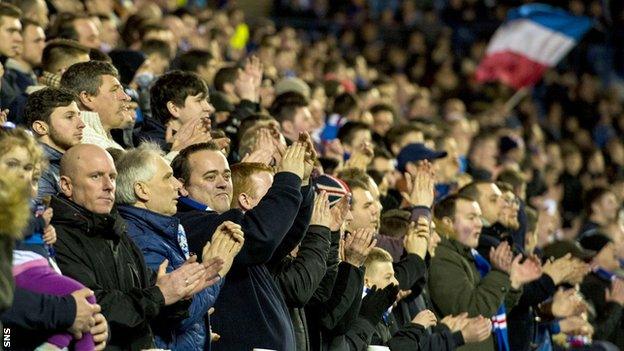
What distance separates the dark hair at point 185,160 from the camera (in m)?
6.77

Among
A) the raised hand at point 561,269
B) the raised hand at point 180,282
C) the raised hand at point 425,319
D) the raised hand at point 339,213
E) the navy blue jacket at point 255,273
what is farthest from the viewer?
the raised hand at point 561,269

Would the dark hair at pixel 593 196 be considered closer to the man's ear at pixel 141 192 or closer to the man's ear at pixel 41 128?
the man's ear at pixel 41 128

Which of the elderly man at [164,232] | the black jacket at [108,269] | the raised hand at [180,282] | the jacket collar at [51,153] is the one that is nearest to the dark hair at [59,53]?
the jacket collar at [51,153]

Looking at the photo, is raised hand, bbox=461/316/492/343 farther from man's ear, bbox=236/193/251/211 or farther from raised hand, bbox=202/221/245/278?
→ raised hand, bbox=202/221/245/278

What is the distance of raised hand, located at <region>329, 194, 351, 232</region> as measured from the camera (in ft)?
23.1

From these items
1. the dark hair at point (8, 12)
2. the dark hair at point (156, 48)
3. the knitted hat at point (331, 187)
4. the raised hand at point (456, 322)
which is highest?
the dark hair at point (8, 12)

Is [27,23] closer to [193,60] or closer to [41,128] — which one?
[193,60]

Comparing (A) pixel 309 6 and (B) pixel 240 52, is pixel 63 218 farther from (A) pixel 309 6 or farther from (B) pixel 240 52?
(A) pixel 309 6

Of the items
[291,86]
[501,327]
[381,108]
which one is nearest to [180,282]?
[501,327]

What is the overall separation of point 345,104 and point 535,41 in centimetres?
713

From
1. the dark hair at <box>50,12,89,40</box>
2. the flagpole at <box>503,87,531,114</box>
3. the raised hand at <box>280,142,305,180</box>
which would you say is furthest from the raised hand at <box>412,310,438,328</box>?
the flagpole at <box>503,87,531,114</box>

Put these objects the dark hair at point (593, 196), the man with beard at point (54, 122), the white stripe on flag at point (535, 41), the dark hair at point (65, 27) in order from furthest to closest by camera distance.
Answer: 1. the white stripe on flag at point (535, 41)
2. the dark hair at point (593, 196)
3. the dark hair at point (65, 27)
4. the man with beard at point (54, 122)

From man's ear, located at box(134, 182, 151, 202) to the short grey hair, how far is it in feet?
0.05

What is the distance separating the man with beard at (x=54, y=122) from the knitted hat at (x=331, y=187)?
1518 millimetres
